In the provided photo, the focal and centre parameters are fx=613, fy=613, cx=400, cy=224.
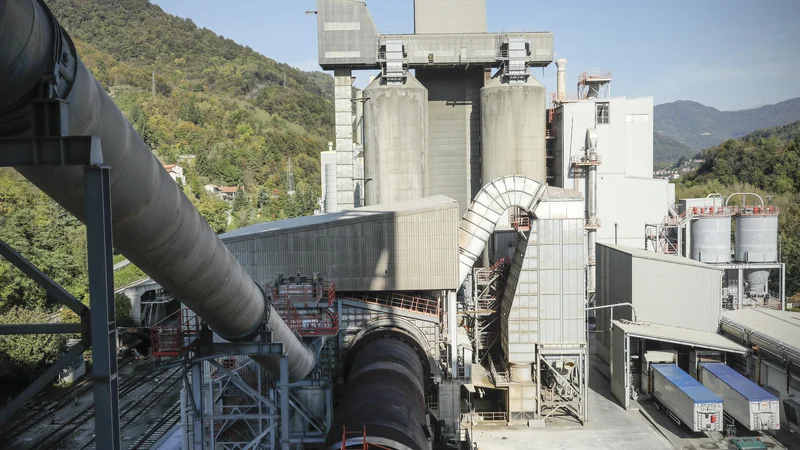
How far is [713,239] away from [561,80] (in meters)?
12.5

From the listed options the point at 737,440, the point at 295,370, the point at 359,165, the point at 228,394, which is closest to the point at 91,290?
the point at 295,370

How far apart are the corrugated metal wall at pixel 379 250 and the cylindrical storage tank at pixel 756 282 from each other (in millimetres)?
21353

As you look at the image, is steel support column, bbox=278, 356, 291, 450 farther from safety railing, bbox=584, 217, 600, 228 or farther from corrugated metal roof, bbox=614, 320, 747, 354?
safety railing, bbox=584, 217, 600, 228

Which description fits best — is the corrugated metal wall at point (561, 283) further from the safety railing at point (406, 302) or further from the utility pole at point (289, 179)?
the utility pole at point (289, 179)

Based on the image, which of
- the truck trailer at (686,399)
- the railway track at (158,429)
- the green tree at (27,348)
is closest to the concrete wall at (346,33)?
the railway track at (158,429)

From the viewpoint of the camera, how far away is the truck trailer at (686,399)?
21.1m

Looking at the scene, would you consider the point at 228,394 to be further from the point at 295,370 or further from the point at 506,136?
the point at 506,136

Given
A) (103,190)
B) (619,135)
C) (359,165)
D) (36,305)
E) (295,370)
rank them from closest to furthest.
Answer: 1. (103,190)
2. (295,370)
3. (36,305)
4. (619,135)
5. (359,165)

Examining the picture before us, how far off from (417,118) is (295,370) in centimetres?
1967

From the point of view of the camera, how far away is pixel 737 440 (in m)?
20.5

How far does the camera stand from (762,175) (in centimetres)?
6869

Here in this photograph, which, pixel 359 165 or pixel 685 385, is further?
pixel 359 165

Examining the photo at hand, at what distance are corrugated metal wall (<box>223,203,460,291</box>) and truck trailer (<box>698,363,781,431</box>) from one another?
10760 millimetres

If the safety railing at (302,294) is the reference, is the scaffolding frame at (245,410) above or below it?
below
